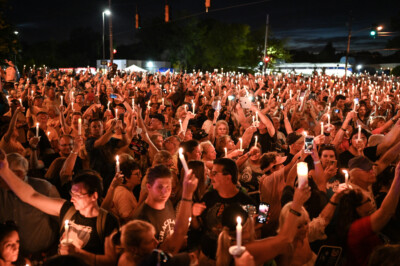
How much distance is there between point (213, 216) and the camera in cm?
363

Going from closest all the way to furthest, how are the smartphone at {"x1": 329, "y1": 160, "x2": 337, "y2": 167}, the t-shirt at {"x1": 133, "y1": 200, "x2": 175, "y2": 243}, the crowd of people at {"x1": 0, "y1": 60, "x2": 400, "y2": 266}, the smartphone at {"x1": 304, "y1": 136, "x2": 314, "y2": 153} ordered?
the crowd of people at {"x1": 0, "y1": 60, "x2": 400, "y2": 266}, the t-shirt at {"x1": 133, "y1": 200, "x2": 175, "y2": 243}, the smartphone at {"x1": 304, "y1": 136, "x2": 314, "y2": 153}, the smartphone at {"x1": 329, "y1": 160, "x2": 337, "y2": 167}

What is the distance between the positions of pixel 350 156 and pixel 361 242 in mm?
3389

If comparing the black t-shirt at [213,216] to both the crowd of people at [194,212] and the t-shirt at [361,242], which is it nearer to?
the crowd of people at [194,212]

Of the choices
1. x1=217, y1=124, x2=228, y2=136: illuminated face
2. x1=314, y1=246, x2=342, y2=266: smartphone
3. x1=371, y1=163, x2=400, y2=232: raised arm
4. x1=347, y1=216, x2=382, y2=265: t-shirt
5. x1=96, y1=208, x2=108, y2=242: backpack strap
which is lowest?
x1=314, y1=246, x2=342, y2=266: smartphone

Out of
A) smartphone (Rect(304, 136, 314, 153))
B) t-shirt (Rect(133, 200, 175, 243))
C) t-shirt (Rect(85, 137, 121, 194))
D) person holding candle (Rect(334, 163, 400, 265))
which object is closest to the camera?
person holding candle (Rect(334, 163, 400, 265))

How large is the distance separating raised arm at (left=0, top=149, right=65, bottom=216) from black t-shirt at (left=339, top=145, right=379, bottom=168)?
449 centimetres

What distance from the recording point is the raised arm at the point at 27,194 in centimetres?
371

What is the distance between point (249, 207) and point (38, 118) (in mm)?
5308

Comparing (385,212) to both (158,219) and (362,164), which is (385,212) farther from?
(158,219)

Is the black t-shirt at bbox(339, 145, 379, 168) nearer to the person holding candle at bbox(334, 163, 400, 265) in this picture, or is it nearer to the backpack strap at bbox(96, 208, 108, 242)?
the person holding candle at bbox(334, 163, 400, 265)

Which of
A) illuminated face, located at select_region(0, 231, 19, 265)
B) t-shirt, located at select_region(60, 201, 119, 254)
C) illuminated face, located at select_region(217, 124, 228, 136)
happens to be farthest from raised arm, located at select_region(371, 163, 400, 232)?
illuminated face, located at select_region(217, 124, 228, 136)

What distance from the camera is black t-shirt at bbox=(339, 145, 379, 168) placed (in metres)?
6.40

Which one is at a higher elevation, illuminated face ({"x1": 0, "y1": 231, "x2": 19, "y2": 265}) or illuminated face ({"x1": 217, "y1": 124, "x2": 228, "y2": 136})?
illuminated face ({"x1": 217, "y1": 124, "x2": 228, "y2": 136})

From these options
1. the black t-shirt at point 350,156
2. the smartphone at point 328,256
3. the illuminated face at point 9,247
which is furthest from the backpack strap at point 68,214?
the black t-shirt at point 350,156
